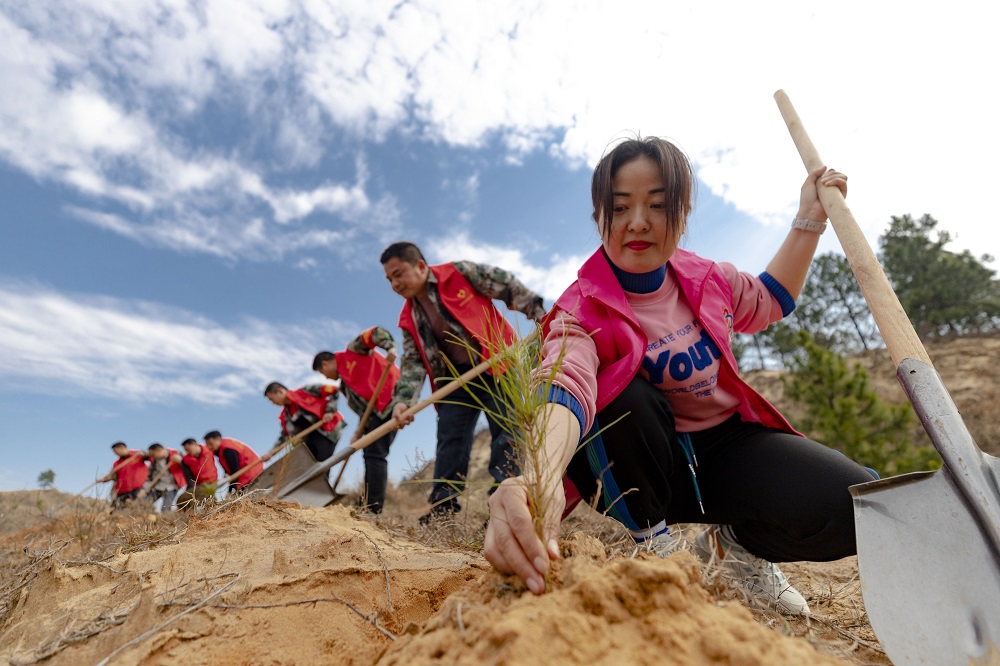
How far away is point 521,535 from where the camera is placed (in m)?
0.89

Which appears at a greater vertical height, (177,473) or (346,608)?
(177,473)

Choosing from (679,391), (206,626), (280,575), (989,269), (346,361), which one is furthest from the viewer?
(989,269)

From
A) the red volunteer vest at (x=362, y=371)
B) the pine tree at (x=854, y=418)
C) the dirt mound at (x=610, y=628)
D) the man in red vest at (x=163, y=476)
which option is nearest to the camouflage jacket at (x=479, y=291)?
the red volunteer vest at (x=362, y=371)

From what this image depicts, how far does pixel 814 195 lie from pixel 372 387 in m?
4.16

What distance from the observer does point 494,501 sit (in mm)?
950

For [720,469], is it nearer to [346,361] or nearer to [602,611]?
[602,611]

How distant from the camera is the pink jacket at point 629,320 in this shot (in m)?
1.61

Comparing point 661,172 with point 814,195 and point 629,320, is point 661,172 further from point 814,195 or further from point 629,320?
point 814,195

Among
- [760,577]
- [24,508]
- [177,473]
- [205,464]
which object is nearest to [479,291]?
[760,577]

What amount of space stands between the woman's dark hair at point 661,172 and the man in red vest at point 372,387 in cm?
299

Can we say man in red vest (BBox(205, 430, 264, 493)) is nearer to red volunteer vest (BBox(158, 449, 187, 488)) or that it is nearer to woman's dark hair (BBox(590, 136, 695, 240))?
red volunteer vest (BBox(158, 449, 187, 488))

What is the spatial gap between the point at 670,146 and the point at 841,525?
1.19 m

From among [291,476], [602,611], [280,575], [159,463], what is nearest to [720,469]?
[602,611]

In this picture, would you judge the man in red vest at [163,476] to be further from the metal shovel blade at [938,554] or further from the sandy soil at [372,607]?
the metal shovel blade at [938,554]
